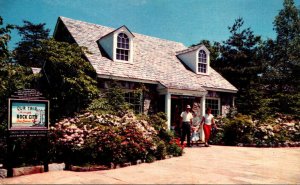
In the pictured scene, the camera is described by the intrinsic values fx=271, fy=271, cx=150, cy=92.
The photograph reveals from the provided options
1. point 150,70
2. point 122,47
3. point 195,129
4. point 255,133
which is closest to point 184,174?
point 195,129

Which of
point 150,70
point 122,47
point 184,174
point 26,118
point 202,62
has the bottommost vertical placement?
point 184,174

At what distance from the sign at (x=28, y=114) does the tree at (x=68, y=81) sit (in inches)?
166

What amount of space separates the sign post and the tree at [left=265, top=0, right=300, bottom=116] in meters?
26.7

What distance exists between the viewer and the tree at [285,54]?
99.2 ft

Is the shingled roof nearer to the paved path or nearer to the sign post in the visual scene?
the sign post

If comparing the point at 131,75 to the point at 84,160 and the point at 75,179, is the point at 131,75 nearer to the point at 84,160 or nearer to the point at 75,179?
the point at 84,160

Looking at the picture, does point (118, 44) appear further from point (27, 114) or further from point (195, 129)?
point (27, 114)

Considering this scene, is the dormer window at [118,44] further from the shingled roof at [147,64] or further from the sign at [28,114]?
the sign at [28,114]

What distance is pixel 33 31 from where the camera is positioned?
5481 centimetres

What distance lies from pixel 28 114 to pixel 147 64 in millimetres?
9774

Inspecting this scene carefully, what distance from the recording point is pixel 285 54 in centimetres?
3300

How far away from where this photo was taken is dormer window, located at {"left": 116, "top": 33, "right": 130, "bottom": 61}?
1499 cm

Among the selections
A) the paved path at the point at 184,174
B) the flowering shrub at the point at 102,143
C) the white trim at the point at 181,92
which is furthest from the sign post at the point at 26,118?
the white trim at the point at 181,92

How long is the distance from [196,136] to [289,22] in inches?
1028
